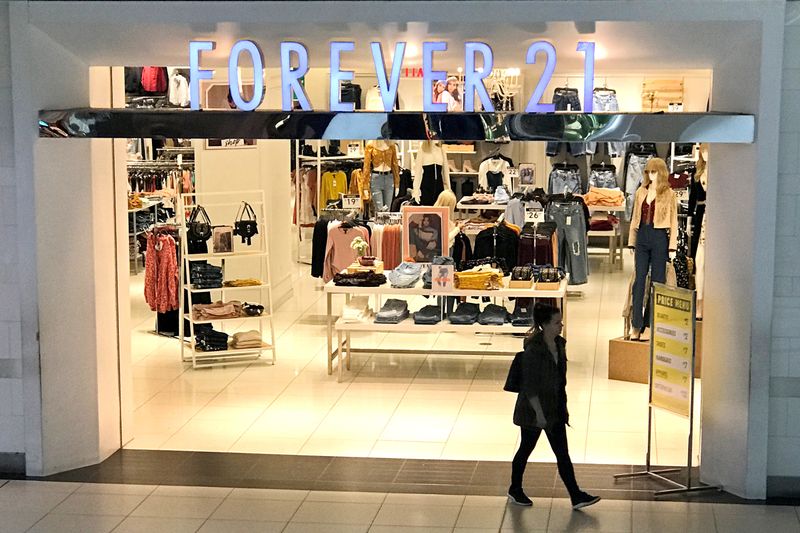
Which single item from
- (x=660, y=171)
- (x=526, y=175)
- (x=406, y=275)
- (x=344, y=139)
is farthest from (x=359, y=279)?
(x=526, y=175)

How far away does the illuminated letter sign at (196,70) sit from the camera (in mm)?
7566

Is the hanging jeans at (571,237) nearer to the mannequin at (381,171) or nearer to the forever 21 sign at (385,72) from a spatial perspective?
the mannequin at (381,171)

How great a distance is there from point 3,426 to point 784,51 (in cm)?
552

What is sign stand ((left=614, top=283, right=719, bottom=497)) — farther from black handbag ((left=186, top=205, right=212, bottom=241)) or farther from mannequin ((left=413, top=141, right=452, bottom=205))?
mannequin ((left=413, top=141, right=452, bottom=205))

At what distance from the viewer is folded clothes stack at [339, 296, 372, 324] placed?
11.1m

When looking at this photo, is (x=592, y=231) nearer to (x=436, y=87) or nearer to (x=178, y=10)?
(x=436, y=87)

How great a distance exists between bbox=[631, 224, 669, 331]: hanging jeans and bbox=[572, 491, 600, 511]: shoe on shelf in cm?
375

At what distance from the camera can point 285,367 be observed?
11.6m

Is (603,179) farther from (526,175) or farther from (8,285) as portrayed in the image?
(8,285)

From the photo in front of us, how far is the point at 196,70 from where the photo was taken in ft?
24.8

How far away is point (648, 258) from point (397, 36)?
4.54 meters

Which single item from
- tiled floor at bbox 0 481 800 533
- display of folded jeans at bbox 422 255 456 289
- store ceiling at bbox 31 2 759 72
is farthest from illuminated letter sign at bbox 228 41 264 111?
display of folded jeans at bbox 422 255 456 289

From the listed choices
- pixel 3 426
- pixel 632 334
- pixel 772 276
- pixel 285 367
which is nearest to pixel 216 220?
pixel 285 367

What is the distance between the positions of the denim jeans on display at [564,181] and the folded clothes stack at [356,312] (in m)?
6.53
